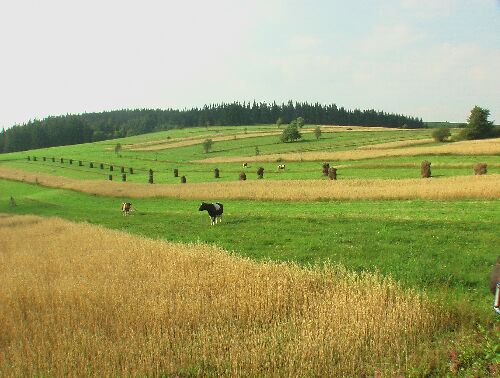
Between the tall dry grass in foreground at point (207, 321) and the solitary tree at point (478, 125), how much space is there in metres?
80.7

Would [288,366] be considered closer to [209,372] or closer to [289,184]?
[209,372]

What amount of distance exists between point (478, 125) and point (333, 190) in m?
61.7

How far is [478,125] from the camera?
267 feet

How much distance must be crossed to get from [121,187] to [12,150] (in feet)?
446

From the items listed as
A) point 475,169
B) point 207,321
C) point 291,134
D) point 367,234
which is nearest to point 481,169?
point 475,169

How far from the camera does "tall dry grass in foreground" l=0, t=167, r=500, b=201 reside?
2702 centimetres

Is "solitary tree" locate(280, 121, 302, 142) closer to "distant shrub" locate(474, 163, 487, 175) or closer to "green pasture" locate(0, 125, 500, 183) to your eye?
"green pasture" locate(0, 125, 500, 183)

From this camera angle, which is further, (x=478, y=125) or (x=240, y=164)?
(x=478, y=125)

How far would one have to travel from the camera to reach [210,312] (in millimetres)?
9484

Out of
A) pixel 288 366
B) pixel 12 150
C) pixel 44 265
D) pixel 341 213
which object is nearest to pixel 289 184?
pixel 341 213

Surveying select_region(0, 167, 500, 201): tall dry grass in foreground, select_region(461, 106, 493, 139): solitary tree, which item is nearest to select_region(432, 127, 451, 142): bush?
select_region(461, 106, 493, 139): solitary tree

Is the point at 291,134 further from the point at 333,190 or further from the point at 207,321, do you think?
the point at 207,321

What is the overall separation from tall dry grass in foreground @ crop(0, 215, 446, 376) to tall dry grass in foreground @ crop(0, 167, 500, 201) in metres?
17.9

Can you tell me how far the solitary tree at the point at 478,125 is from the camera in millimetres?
81500
